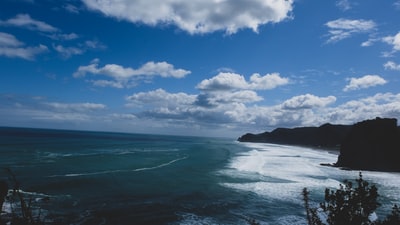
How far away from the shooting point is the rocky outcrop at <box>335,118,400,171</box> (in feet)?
282

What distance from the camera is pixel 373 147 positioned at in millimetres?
89188

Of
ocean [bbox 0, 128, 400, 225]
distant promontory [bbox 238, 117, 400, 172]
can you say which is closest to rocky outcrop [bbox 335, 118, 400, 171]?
distant promontory [bbox 238, 117, 400, 172]

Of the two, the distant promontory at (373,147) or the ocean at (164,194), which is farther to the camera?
the distant promontory at (373,147)

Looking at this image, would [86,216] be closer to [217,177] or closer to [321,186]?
[217,177]

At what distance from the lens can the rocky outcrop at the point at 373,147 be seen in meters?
85.8

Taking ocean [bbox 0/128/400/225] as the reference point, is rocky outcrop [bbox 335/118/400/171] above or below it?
above

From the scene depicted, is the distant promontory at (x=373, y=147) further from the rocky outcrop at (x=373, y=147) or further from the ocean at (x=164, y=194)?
the ocean at (x=164, y=194)

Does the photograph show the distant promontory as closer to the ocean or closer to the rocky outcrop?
the rocky outcrop

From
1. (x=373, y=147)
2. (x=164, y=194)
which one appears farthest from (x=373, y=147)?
A: (x=164, y=194)

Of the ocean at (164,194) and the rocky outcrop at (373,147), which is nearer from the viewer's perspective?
the ocean at (164,194)

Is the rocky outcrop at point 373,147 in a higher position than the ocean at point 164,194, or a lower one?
higher

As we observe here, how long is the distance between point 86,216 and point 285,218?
20166mm

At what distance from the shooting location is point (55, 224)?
27.0 meters

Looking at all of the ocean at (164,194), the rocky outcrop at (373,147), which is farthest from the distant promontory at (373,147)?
the ocean at (164,194)
